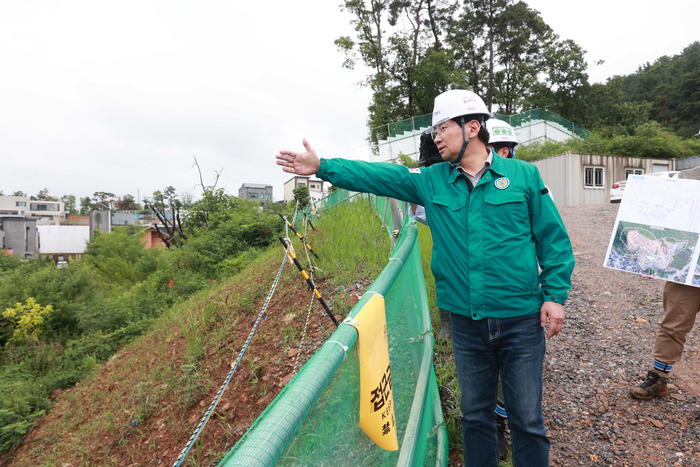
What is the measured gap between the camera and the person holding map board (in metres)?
2.83

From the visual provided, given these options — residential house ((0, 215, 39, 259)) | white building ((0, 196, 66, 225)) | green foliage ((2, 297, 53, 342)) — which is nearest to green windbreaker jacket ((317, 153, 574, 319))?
green foliage ((2, 297, 53, 342))

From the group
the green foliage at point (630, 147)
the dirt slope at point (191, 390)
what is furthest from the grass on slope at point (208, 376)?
the green foliage at point (630, 147)

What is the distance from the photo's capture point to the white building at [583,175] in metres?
18.7

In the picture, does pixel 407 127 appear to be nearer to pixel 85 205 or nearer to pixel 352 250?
pixel 352 250

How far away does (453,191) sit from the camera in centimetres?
190

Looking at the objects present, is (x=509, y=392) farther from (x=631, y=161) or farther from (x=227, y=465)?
(x=631, y=161)

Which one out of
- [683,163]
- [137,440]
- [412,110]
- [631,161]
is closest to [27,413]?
[137,440]

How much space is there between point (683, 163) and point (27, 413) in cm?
3275

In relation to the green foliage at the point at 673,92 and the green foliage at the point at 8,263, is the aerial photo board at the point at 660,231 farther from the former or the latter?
the green foliage at the point at 673,92

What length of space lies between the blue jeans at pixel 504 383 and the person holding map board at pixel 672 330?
185 cm

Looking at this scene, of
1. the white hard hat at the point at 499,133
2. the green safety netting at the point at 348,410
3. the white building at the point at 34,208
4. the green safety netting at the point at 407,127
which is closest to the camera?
the green safety netting at the point at 348,410

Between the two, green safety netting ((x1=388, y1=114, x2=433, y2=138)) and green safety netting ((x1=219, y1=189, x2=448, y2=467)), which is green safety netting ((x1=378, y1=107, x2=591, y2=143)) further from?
green safety netting ((x1=219, y1=189, x2=448, y2=467))

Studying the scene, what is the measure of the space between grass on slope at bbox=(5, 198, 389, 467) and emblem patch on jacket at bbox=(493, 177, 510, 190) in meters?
2.71

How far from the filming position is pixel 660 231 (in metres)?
2.82
